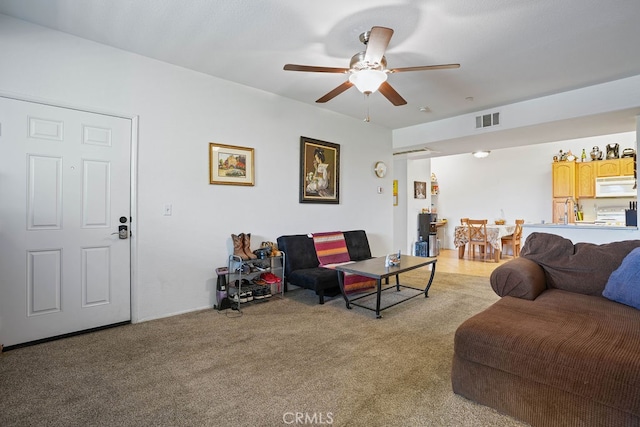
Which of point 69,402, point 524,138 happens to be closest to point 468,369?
point 69,402

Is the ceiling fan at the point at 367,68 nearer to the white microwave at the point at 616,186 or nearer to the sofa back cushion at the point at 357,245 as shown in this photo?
the sofa back cushion at the point at 357,245

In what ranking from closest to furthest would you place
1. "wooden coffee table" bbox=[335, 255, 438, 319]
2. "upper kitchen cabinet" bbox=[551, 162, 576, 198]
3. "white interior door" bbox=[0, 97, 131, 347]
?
"white interior door" bbox=[0, 97, 131, 347], "wooden coffee table" bbox=[335, 255, 438, 319], "upper kitchen cabinet" bbox=[551, 162, 576, 198]

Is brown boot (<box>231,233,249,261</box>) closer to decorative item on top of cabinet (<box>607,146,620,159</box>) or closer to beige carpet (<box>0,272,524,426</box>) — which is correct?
beige carpet (<box>0,272,524,426</box>)

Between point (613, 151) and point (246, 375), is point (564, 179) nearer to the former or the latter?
point (613, 151)

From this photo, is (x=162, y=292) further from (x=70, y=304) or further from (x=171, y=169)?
(x=171, y=169)

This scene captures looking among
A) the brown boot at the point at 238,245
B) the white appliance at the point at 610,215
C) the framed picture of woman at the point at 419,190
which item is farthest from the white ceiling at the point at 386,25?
the white appliance at the point at 610,215

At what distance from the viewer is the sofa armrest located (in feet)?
7.61

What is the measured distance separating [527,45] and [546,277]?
2.09 m

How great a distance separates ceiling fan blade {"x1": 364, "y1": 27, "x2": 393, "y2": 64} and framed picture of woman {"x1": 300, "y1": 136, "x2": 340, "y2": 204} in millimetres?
2132

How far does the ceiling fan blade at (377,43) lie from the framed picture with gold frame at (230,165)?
197 centimetres

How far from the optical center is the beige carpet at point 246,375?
1654mm

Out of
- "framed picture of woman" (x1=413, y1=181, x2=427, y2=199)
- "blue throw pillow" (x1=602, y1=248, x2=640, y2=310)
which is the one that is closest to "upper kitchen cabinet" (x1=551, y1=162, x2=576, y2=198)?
"framed picture of woman" (x1=413, y1=181, x2=427, y2=199)

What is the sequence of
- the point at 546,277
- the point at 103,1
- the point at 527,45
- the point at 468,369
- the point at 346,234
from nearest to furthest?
the point at 468,369 → the point at 103,1 → the point at 546,277 → the point at 527,45 → the point at 346,234

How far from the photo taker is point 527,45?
2.81 m
